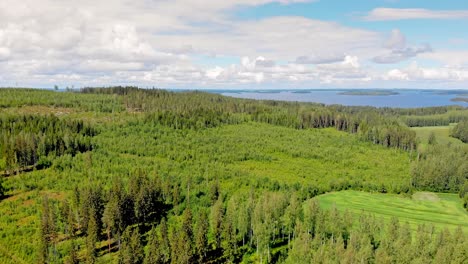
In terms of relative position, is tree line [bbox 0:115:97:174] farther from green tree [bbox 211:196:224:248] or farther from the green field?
the green field

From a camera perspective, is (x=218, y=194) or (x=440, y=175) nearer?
(x=218, y=194)

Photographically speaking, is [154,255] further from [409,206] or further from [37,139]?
[37,139]

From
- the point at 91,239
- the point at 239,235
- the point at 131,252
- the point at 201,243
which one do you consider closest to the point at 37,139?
the point at 91,239

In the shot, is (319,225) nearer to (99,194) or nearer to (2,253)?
(99,194)

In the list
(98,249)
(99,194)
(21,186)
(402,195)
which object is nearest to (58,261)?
(98,249)

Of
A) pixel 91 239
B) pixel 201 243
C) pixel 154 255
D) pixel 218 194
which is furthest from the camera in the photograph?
pixel 218 194

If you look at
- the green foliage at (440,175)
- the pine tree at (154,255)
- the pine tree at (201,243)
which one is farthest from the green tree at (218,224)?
the green foliage at (440,175)

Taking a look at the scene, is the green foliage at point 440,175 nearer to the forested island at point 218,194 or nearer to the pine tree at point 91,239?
the forested island at point 218,194

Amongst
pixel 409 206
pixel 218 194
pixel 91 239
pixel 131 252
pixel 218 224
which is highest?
pixel 218 224
